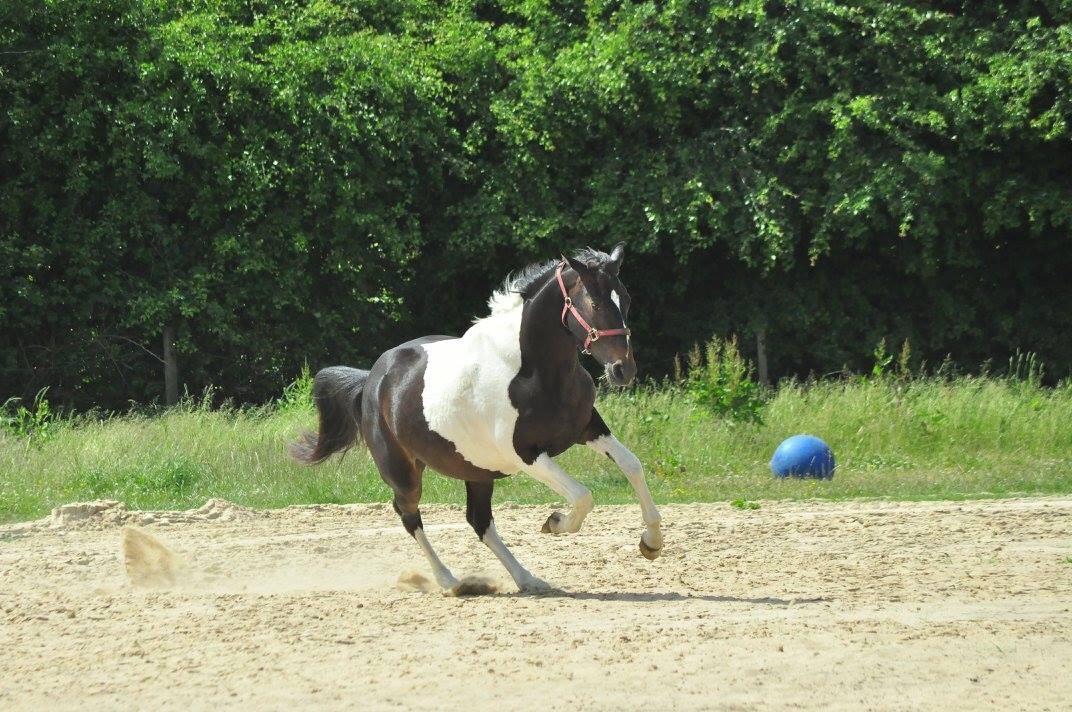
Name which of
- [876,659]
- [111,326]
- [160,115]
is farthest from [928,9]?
[876,659]

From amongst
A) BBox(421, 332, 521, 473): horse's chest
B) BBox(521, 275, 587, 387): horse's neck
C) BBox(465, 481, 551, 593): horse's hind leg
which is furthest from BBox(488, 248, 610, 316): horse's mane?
BBox(465, 481, 551, 593): horse's hind leg

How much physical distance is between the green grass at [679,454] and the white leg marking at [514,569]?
160 inches

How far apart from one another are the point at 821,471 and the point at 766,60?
858 cm

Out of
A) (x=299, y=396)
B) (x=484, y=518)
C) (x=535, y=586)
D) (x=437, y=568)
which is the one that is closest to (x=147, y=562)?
(x=437, y=568)

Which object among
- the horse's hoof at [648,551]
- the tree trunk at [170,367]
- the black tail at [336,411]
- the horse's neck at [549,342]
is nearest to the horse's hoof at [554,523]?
the horse's hoof at [648,551]

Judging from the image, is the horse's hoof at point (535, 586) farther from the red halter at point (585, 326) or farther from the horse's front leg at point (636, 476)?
the red halter at point (585, 326)

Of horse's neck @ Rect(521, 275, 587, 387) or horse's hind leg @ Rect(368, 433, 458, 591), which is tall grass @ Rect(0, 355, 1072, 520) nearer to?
horse's hind leg @ Rect(368, 433, 458, 591)

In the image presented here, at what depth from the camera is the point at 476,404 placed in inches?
316

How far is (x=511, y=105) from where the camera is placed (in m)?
20.8

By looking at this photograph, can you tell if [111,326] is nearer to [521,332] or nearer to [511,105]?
[511,105]

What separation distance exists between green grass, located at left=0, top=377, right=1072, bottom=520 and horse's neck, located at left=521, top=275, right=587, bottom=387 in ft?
16.1

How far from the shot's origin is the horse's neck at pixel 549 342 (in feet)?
25.7

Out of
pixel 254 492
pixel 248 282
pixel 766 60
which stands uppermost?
pixel 766 60

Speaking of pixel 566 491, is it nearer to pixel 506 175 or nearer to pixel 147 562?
pixel 147 562
